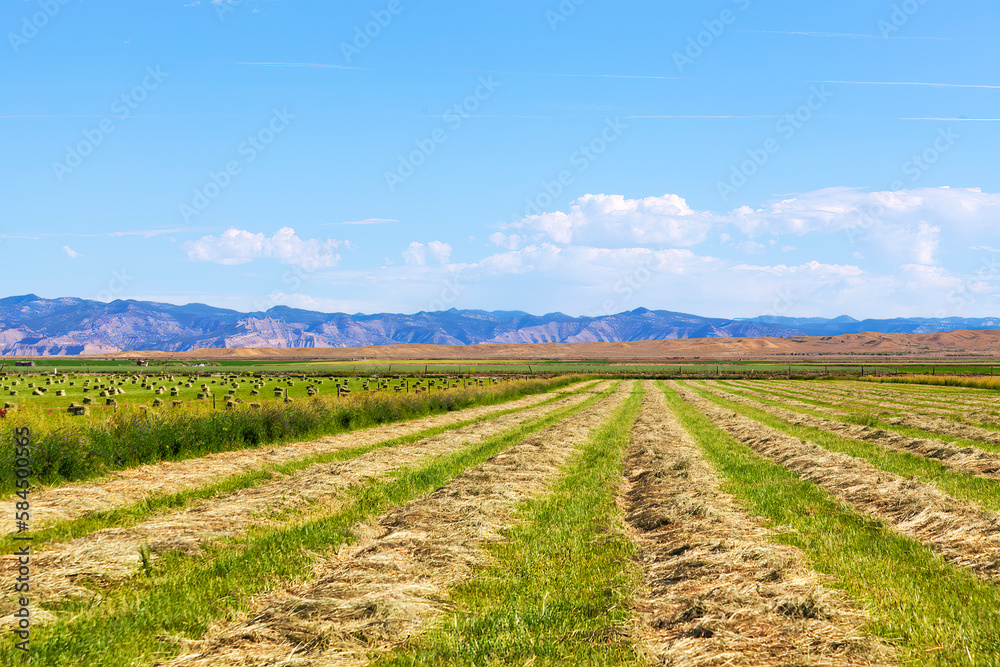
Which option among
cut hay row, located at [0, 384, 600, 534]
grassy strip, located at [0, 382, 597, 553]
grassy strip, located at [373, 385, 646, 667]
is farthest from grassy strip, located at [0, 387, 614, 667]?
cut hay row, located at [0, 384, 600, 534]

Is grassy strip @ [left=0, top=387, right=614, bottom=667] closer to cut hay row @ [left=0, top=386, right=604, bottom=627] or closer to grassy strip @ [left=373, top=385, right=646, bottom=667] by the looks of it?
cut hay row @ [left=0, top=386, right=604, bottom=627]

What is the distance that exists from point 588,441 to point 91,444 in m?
16.4

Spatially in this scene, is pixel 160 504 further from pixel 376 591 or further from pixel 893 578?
pixel 893 578

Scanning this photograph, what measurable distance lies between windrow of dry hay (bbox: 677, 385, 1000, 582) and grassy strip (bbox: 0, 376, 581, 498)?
1843 cm

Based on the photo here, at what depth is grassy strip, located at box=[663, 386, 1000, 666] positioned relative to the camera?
21.5 feet

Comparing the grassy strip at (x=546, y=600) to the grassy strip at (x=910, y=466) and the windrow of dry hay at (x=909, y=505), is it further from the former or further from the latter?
the grassy strip at (x=910, y=466)

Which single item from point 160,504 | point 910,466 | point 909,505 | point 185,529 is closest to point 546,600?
point 185,529

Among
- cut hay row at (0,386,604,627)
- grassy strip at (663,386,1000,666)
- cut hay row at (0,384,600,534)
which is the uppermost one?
grassy strip at (663,386,1000,666)

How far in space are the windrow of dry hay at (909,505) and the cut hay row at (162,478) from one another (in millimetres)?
15523

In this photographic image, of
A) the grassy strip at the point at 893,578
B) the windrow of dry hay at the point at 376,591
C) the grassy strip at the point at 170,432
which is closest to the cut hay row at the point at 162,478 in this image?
the grassy strip at the point at 170,432

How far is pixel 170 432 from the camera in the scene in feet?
65.5

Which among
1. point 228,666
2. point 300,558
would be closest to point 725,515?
point 300,558

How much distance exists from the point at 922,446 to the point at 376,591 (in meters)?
20.3

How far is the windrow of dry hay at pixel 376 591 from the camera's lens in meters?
6.39
